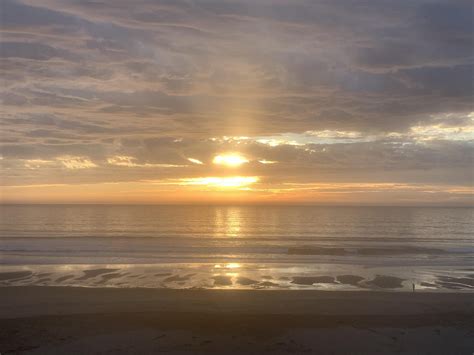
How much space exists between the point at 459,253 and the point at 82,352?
3766 centimetres

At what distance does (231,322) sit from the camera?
16125 mm

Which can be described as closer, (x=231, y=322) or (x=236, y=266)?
(x=231, y=322)

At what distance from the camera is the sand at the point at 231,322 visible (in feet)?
44.7

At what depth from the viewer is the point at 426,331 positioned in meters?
15.2

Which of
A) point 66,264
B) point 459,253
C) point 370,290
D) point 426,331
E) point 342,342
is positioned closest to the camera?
point 342,342

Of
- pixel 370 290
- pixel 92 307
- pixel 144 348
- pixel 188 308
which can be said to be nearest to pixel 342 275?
pixel 370 290

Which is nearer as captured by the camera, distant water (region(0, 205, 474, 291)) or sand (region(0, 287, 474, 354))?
sand (region(0, 287, 474, 354))

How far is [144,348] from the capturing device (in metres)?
13.4

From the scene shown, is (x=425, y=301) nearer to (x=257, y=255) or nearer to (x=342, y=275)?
(x=342, y=275)

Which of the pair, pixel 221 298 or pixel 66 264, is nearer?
pixel 221 298

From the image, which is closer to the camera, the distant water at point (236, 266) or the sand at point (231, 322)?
the sand at point (231, 322)

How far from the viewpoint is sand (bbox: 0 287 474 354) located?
13609 mm

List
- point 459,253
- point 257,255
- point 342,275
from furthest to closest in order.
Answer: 1. point 459,253
2. point 257,255
3. point 342,275

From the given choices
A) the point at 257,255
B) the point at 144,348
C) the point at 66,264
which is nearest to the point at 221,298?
the point at 144,348
